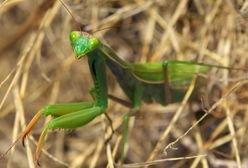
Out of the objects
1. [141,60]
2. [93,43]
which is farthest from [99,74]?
[141,60]

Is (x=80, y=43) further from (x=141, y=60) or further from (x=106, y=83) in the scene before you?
(x=141, y=60)

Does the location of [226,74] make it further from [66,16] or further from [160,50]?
[66,16]

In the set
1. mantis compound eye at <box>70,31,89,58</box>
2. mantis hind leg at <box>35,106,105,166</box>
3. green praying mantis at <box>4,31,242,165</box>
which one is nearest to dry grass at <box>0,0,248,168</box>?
green praying mantis at <box>4,31,242,165</box>

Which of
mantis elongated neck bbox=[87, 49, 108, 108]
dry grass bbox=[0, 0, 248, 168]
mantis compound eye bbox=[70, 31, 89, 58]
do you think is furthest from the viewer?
dry grass bbox=[0, 0, 248, 168]

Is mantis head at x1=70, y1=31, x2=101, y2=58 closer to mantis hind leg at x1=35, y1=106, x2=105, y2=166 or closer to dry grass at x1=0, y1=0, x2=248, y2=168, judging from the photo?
A: mantis hind leg at x1=35, y1=106, x2=105, y2=166

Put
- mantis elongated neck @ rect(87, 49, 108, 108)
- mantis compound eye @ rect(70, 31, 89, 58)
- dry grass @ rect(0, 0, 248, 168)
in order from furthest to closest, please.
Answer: dry grass @ rect(0, 0, 248, 168) < mantis elongated neck @ rect(87, 49, 108, 108) < mantis compound eye @ rect(70, 31, 89, 58)

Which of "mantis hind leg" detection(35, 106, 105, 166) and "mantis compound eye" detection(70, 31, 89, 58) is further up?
"mantis compound eye" detection(70, 31, 89, 58)

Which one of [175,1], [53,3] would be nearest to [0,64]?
[53,3]

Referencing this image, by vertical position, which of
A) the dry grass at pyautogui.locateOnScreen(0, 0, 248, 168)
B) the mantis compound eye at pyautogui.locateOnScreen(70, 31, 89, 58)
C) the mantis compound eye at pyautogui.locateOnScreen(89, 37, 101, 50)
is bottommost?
the dry grass at pyautogui.locateOnScreen(0, 0, 248, 168)

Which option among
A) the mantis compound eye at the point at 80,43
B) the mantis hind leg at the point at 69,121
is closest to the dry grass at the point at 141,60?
the mantis hind leg at the point at 69,121
